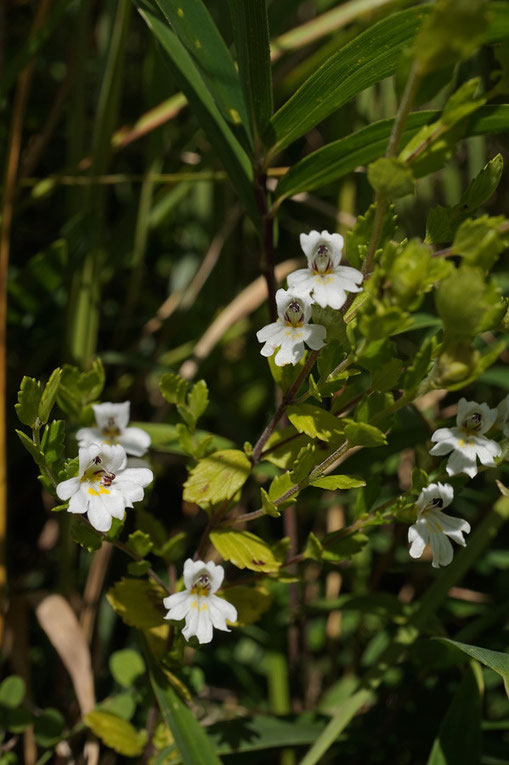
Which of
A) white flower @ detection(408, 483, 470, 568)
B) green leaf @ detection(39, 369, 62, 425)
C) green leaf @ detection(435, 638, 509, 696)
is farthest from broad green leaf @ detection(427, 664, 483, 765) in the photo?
green leaf @ detection(39, 369, 62, 425)

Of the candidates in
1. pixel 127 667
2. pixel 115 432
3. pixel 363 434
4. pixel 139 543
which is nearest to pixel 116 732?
pixel 127 667

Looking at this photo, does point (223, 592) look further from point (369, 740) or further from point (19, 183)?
point (19, 183)

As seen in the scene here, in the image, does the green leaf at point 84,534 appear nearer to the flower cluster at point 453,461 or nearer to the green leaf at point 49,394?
the green leaf at point 49,394

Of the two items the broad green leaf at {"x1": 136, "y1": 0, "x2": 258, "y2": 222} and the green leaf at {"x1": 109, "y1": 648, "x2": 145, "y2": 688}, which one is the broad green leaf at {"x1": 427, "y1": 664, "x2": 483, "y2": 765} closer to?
the green leaf at {"x1": 109, "y1": 648, "x2": 145, "y2": 688}

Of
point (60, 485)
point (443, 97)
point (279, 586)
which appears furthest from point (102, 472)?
point (443, 97)

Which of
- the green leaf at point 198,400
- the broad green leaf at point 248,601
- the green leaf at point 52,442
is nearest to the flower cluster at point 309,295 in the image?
the green leaf at point 198,400

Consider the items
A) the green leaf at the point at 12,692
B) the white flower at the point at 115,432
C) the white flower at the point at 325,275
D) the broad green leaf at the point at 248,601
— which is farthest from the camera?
the green leaf at the point at 12,692
